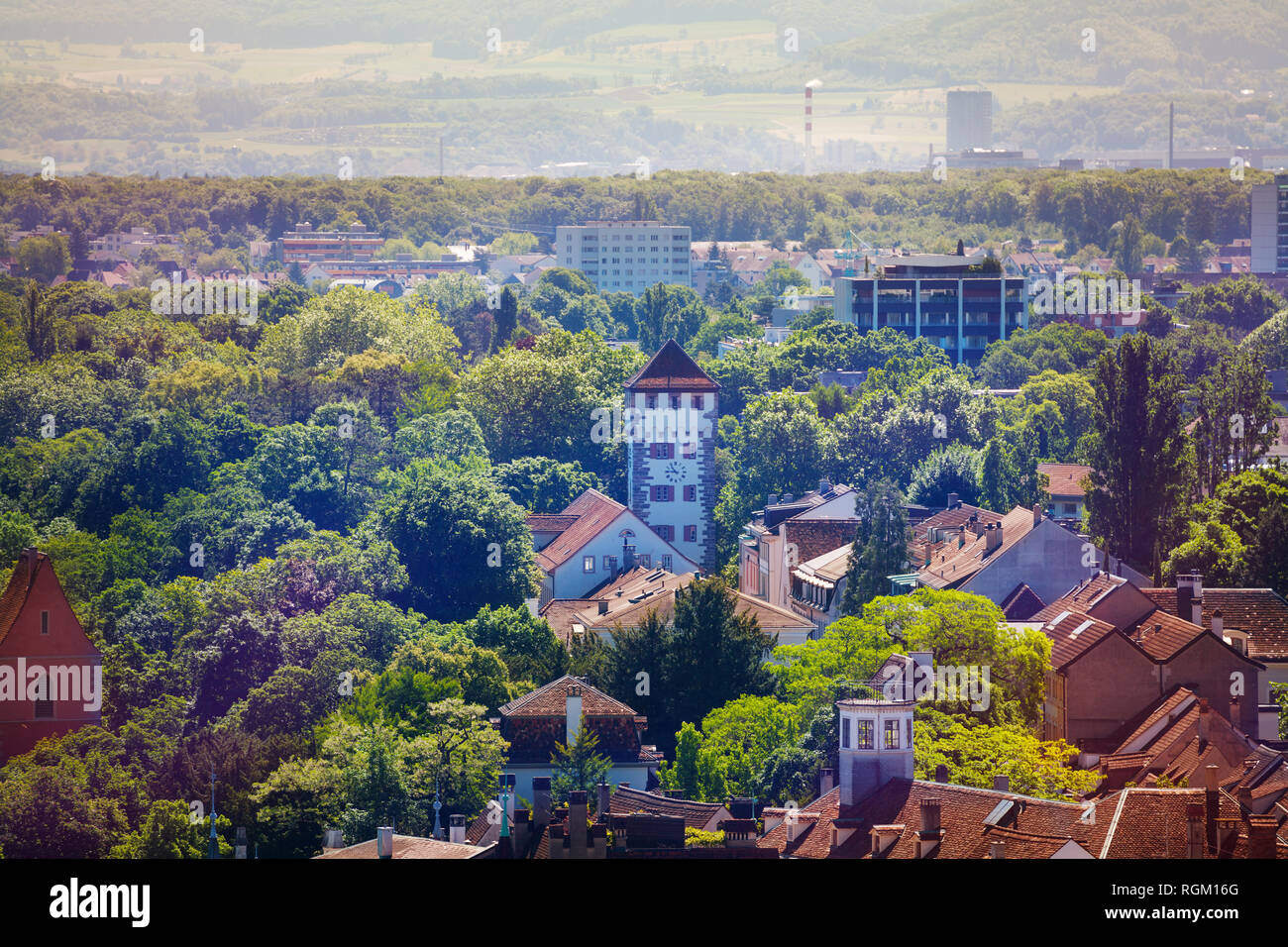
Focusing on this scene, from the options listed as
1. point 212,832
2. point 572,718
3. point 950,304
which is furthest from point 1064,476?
point 950,304

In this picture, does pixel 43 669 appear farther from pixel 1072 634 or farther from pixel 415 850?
pixel 1072 634

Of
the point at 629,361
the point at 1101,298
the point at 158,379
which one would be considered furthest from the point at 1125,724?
the point at 1101,298

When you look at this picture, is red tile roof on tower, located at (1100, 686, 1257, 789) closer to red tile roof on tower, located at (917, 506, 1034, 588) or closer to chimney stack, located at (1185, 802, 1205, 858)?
chimney stack, located at (1185, 802, 1205, 858)

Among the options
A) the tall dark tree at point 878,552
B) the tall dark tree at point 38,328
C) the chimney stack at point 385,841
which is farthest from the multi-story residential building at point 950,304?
the chimney stack at point 385,841
